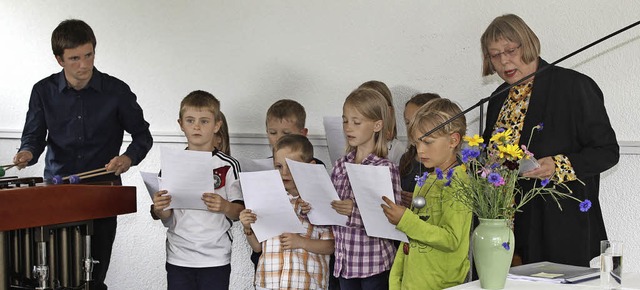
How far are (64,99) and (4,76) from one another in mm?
1871

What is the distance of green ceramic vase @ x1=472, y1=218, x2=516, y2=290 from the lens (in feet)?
7.85

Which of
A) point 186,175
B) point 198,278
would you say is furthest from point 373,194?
point 198,278

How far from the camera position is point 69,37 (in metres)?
4.02

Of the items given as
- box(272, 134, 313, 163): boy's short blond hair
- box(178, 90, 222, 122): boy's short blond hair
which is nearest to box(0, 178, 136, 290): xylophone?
box(178, 90, 222, 122): boy's short blond hair

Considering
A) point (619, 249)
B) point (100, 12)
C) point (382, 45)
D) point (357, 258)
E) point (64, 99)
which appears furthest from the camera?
point (100, 12)

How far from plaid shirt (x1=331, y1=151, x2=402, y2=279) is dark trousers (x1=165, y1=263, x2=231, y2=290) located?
0.59m

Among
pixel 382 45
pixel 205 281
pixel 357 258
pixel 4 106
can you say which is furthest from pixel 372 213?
pixel 4 106

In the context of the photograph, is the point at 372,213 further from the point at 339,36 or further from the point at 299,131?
the point at 339,36

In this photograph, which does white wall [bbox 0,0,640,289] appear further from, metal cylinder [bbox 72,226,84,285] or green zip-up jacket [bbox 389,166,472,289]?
metal cylinder [bbox 72,226,84,285]

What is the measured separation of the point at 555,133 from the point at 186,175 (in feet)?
4.64

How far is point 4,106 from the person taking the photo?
5793 mm

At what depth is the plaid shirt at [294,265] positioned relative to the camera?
3.54 metres

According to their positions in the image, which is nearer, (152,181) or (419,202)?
(419,202)

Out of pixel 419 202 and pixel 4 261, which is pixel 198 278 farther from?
pixel 419 202
